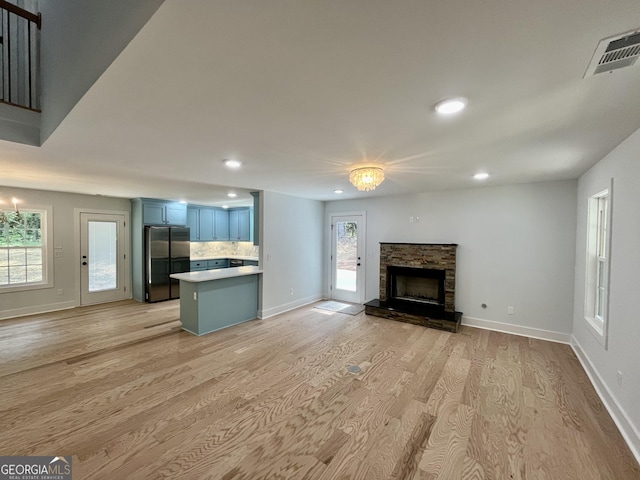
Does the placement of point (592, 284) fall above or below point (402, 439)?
above

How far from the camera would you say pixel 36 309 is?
16.9 feet

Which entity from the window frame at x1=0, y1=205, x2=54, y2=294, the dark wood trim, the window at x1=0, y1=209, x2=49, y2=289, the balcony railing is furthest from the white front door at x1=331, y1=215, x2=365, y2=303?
the window at x1=0, y1=209, x2=49, y2=289

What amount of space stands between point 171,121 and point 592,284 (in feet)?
15.9

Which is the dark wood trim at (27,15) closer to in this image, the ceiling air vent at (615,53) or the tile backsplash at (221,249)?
the ceiling air vent at (615,53)

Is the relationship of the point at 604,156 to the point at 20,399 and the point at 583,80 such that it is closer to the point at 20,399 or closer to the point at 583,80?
the point at 583,80

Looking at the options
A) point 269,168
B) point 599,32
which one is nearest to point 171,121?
point 269,168

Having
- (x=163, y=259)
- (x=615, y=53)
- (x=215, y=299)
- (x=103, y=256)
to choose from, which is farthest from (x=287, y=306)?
(x=615, y=53)

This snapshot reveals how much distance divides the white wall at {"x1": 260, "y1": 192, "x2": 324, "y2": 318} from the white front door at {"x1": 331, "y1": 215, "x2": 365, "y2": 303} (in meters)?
0.36

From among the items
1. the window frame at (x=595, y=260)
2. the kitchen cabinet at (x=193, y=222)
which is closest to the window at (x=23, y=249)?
the kitchen cabinet at (x=193, y=222)

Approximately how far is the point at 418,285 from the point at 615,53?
4.47 m

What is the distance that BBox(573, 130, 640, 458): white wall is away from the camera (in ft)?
6.84

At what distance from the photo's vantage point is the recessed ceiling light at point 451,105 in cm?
160

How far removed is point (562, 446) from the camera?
6.66ft

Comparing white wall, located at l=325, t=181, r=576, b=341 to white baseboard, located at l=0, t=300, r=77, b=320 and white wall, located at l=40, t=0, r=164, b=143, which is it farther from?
white baseboard, located at l=0, t=300, r=77, b=320
